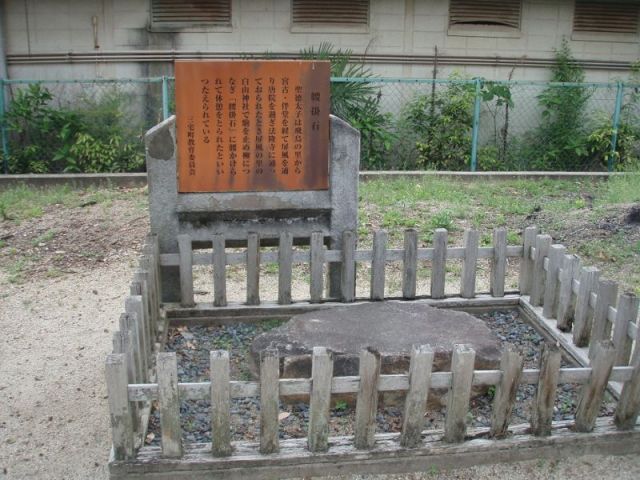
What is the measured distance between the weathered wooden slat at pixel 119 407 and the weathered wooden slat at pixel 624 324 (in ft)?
8.94

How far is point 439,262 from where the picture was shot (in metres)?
5.14

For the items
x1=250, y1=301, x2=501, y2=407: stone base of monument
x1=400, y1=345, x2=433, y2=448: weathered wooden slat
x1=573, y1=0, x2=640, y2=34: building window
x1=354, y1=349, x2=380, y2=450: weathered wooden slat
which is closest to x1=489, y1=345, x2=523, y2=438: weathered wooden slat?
x1=400, y1=345, x2=433, y2=448: weathered wooden slat

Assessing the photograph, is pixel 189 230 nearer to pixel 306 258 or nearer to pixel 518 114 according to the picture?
pixel 306 258

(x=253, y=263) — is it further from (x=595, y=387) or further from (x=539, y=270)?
(x=595, y=387)

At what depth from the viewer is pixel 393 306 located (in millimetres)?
4891

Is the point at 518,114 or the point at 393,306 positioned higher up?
the point at 518,114

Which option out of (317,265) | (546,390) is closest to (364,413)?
(546,390)

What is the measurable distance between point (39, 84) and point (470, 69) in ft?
24.1

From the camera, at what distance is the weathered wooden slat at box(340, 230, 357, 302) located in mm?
5035

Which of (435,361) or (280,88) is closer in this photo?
(435,361)

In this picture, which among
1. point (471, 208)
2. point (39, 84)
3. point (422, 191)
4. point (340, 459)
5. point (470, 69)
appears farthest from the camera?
point (470, 69)

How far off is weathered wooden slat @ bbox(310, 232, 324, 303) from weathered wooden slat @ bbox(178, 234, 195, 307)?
2.95ft

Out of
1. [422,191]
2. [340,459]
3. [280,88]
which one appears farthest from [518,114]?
[340,459]

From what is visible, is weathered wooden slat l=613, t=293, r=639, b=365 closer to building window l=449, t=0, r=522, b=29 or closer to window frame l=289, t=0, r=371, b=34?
window frame l=289, t=0, r=371, b=34
